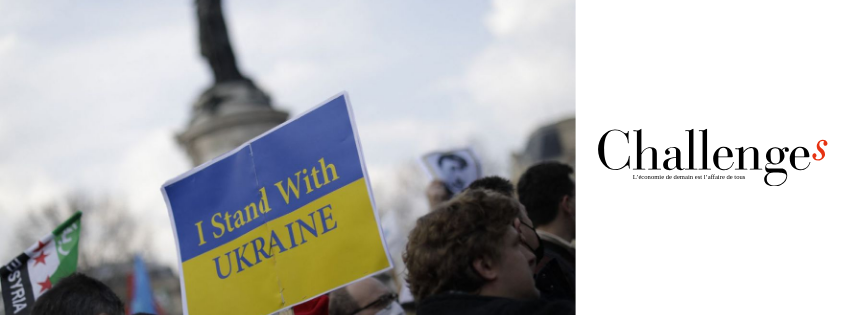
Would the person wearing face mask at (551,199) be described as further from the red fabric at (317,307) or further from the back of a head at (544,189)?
the red fabric at (317,307)

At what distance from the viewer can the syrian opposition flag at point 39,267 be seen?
5.16 metres

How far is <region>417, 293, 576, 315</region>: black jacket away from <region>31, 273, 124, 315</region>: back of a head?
1.40 meters

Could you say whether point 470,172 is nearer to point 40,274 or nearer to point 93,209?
point 40,274

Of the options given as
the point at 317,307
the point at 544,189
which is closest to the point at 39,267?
the point at 317,307

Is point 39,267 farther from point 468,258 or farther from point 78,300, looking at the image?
point 468,258

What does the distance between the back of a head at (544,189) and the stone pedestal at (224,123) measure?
764 centimetres

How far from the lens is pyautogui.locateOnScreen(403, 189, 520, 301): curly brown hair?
8.94ft
